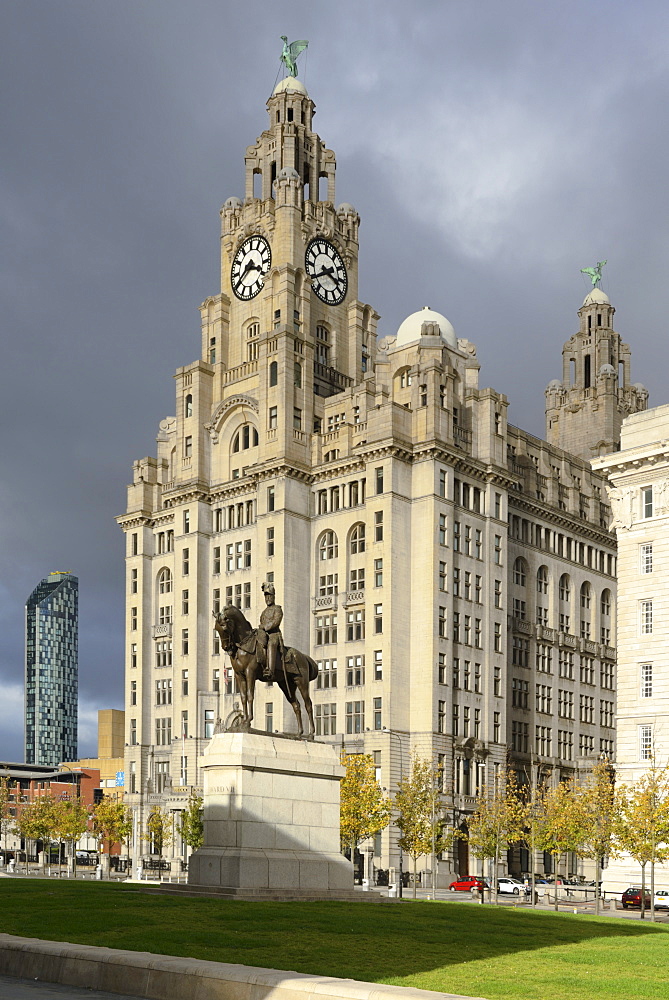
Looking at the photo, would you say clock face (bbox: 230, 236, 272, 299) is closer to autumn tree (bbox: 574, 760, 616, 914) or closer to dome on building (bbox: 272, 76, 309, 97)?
dome on building (bbox: 272, 76, 309, 97)

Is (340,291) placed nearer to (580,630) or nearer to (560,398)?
(560,398)

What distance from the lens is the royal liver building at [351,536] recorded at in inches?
4749

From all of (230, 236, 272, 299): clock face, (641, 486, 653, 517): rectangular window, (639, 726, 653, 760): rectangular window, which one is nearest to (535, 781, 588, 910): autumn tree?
(639, 726, 653, 760): rectangular window

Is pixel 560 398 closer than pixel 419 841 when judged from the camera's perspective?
No

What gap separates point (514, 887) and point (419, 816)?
1071cm

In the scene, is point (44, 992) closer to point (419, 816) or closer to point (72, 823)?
point (419, 816)

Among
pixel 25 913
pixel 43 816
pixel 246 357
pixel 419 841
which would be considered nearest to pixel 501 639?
pixel 419 841

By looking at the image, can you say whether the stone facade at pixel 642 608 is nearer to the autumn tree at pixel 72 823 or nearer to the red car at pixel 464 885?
the red car at pixel 464 885

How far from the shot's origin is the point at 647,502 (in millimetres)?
85625

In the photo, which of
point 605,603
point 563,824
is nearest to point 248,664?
point 563,824

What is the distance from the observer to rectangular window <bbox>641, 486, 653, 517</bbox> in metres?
85.4

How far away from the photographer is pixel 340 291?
147125 mm

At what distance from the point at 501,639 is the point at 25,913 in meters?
93.7

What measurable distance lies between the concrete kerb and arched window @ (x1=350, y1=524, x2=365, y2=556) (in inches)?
3860
